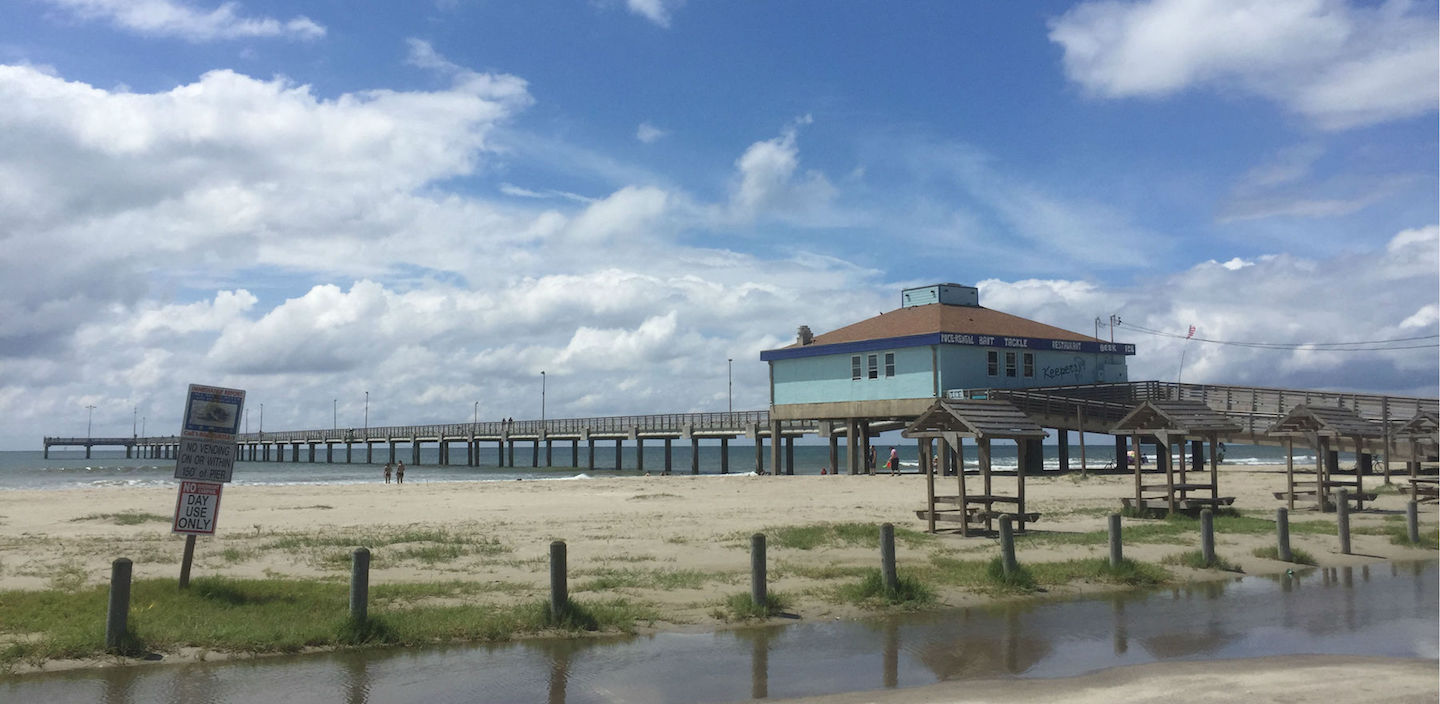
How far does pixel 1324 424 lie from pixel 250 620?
2524 centimetres

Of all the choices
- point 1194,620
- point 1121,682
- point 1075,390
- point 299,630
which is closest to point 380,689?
point 299,630

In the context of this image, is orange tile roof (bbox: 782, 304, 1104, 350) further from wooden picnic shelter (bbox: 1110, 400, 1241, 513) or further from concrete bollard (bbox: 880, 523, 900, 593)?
concrete bollard (bbox: 880, 523, 900, 593)

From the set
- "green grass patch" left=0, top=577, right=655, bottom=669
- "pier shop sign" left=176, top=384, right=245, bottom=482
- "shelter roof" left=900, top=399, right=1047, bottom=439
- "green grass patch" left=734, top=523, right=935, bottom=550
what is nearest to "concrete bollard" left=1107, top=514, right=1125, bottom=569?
"green grass patch" left=734, top=523, right=935, bottom=550

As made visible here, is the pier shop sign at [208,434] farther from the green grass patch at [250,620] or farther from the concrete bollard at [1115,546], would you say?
the concrete bollard at [1115,546]

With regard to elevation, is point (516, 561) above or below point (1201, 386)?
below

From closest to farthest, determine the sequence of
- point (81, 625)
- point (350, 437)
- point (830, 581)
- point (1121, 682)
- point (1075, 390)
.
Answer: point (1121, 682) → point (81, 625) → point (830, 581) → point (1075, 390) → point (350, 437)

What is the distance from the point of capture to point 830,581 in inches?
584

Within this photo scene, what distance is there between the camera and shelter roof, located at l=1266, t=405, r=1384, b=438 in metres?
26.5

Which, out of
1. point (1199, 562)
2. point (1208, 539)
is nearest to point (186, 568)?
point (1199, 562)

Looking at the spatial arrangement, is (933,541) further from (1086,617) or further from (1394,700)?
(1394,700)

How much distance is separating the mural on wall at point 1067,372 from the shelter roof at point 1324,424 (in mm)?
18409

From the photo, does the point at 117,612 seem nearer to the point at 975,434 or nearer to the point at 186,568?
the point at 186,568

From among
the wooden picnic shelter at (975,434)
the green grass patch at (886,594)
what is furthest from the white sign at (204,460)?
the wooden picnic shelter at (975,434)

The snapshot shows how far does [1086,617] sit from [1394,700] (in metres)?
4.41
